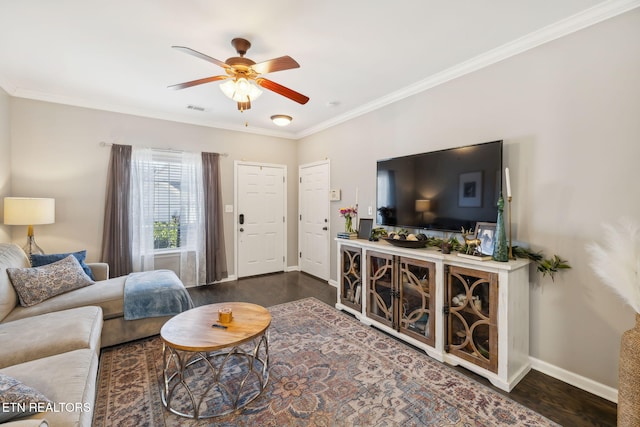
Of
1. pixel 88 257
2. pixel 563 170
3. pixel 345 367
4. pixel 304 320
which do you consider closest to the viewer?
pixel 563 170

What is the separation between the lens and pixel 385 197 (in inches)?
133

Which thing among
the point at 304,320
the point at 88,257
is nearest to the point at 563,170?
the point at 304,320

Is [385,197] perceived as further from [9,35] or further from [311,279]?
[9,35]

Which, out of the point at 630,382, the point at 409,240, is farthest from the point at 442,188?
the point at 630,382

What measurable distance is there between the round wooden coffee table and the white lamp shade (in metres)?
2.29

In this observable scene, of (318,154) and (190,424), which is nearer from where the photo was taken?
(190,424)

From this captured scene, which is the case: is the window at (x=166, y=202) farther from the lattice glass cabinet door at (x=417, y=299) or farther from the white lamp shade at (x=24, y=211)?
the lattice glass cabinet door at (x=417, y=299)

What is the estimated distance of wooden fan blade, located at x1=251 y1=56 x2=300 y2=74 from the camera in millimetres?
1968

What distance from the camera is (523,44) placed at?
2268 millimetres

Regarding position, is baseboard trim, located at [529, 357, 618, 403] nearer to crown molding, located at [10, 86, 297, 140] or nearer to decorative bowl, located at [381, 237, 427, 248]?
decorative bowl, located at [381, 237, 427, 248]

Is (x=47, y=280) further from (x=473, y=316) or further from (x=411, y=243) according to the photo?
(x=473, y=316)

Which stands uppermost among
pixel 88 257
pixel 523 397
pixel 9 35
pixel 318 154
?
pixel 9 35

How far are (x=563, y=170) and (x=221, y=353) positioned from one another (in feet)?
10.5

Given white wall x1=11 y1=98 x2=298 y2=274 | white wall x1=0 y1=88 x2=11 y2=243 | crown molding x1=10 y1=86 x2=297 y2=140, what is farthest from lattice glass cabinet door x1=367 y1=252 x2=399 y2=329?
white wall x1=0 y1=88 x2=11 y2=243
